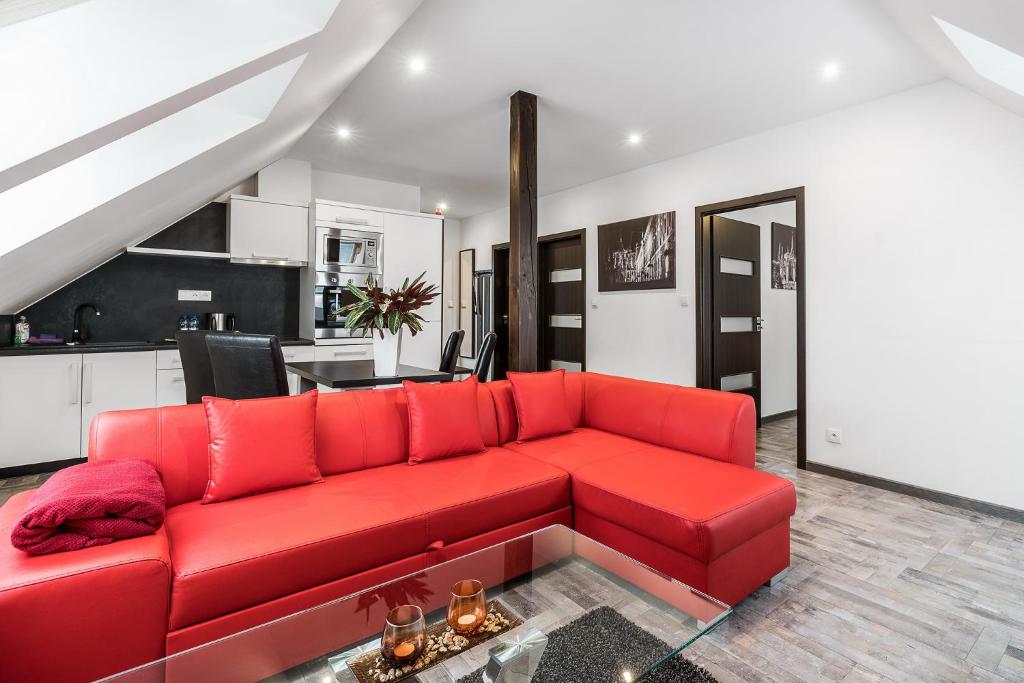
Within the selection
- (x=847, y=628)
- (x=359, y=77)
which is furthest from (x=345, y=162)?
(x=847, y=628)


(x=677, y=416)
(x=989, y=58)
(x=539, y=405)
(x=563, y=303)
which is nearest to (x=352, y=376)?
(x=539, y=405)

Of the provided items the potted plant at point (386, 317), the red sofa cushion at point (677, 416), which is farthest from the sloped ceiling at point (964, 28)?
the potted plant at point (386, 317)

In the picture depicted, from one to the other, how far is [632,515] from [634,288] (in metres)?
3.53

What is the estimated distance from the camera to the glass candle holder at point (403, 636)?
1.16 m

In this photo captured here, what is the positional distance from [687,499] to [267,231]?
447 cm

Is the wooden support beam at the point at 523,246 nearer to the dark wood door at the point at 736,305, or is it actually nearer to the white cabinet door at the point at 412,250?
the white cabinet door at the point at 412,250

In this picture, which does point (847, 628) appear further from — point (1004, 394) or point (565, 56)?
point (565, 56)

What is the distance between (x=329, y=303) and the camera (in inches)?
192

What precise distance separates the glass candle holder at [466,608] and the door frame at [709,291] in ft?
11.2

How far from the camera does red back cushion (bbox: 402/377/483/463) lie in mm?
2422

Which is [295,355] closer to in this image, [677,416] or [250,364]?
[250,364]

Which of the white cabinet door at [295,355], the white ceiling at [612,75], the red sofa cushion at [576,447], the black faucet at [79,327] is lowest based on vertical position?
the red sofa cushion at [576,447]

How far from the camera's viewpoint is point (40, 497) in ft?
4.78

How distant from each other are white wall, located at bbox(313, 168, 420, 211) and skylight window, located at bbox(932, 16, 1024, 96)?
4.96 m
